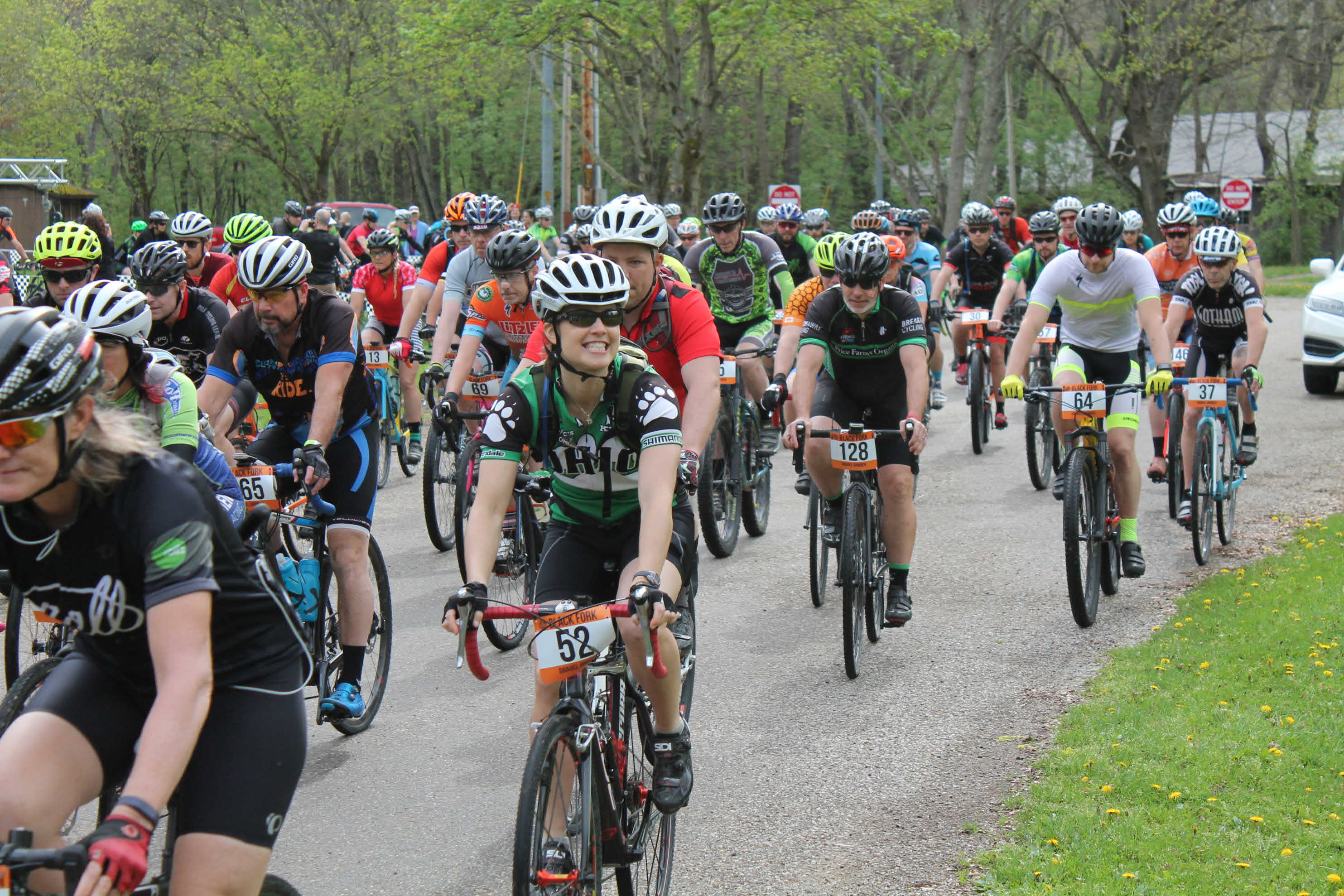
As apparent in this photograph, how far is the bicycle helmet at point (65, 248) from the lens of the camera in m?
7.46

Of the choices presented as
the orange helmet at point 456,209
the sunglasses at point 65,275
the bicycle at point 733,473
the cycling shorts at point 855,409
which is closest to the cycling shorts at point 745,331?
the bicycle at point 733,473

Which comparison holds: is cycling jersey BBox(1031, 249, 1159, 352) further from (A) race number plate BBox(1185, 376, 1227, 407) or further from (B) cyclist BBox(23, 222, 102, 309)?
(B) cyclist BBox(23, 222, 102, 309)

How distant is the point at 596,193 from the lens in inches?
1137

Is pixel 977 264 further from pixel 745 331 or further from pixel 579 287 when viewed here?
pixel 579 287

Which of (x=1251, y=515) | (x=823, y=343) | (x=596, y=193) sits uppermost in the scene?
(x=596, y=193)

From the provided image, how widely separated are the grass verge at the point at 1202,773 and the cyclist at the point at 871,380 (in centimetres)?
133

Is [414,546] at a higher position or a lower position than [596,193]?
lower

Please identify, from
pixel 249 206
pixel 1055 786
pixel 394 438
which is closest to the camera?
pixel 1055 786

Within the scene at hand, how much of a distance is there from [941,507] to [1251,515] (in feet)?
7.84

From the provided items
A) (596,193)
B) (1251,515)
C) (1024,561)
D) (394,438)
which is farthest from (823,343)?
(596,193)

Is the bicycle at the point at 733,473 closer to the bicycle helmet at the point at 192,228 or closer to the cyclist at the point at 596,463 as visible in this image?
the bicycle helmet at the point at 192,228

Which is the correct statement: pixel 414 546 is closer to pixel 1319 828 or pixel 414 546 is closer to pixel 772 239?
pixel 772 239

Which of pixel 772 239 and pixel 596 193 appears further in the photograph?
pixel 596 193

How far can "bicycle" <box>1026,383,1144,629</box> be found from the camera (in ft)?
24.8
